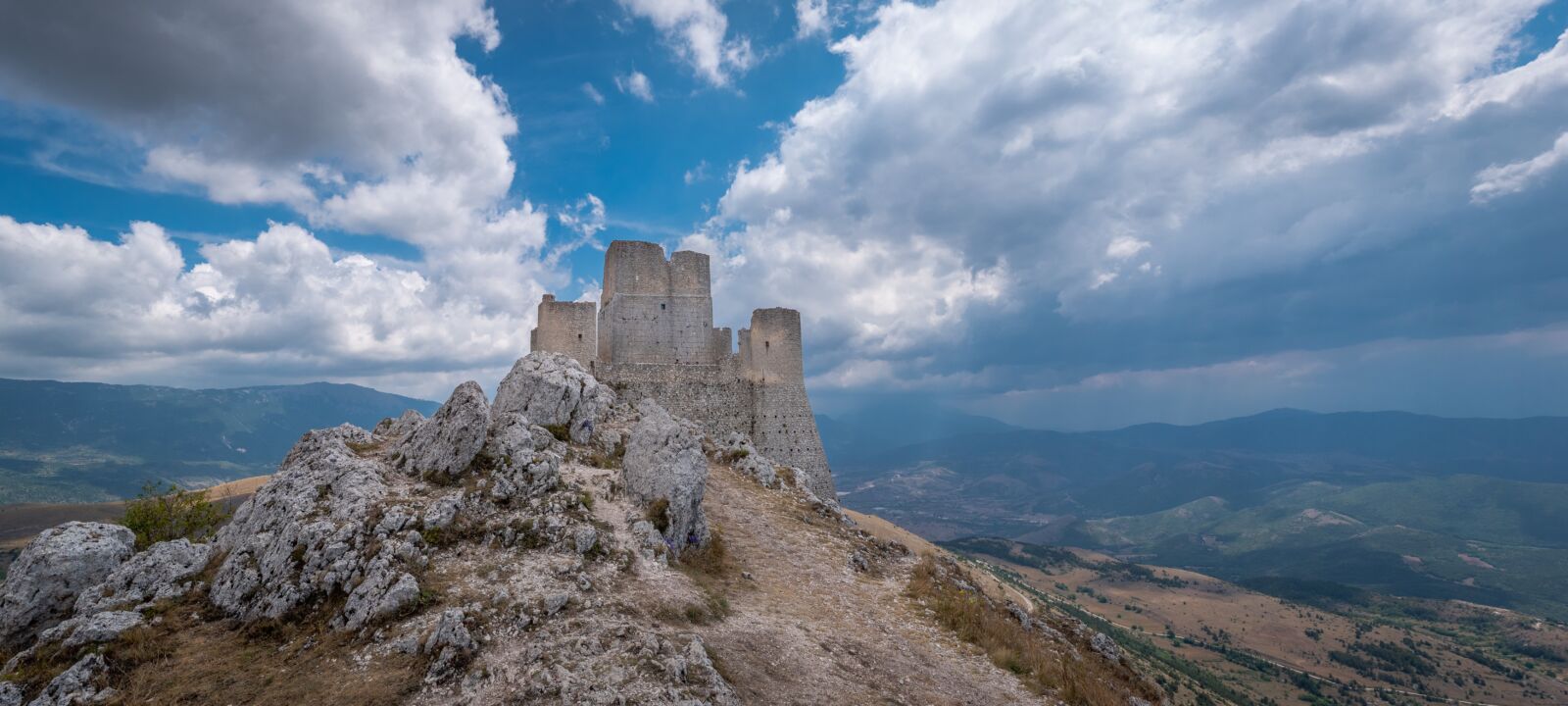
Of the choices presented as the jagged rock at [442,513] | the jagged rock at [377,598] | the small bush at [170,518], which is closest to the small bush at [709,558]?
the jagged rock at [442,513]

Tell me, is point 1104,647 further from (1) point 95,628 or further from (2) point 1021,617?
(1) point 95,628

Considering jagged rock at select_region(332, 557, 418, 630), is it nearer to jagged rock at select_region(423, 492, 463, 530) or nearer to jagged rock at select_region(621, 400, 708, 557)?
jagged rock at select_region(423, 492, 463, 530)

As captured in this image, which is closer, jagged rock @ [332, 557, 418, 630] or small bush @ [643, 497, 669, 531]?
jagged rock @ [332, 557, 418, 630]

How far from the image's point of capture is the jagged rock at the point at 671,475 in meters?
21.2

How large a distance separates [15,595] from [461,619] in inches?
548

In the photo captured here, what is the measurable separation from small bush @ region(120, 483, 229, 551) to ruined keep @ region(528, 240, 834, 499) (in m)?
16.6

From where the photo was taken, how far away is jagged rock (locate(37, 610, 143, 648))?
14.7 m

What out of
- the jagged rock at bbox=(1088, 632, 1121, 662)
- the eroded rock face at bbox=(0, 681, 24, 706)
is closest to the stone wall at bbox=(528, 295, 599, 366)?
the eroded rock face at bbox=(0, 681, 24, 706)

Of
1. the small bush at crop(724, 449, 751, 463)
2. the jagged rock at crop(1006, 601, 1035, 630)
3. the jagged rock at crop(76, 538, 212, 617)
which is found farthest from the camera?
the small bush at crop(724, 449, 751, 463)

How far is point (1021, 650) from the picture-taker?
1812 cm

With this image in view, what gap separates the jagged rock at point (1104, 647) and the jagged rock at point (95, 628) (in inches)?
1044

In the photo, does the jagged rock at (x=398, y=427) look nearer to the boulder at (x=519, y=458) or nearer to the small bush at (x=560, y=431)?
the boulder at (x=519, y=458)

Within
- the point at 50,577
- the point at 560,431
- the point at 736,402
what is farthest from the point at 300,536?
the point at 736,402

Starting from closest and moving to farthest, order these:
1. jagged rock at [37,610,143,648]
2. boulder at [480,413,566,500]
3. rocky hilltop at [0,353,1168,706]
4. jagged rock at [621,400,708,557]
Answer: rocky hilltop at [0,353,1168,706] → jagged rock at [37,610,143,648] → boulder at [480,413,566,500] → jagged rock at [621,400,708,557]
